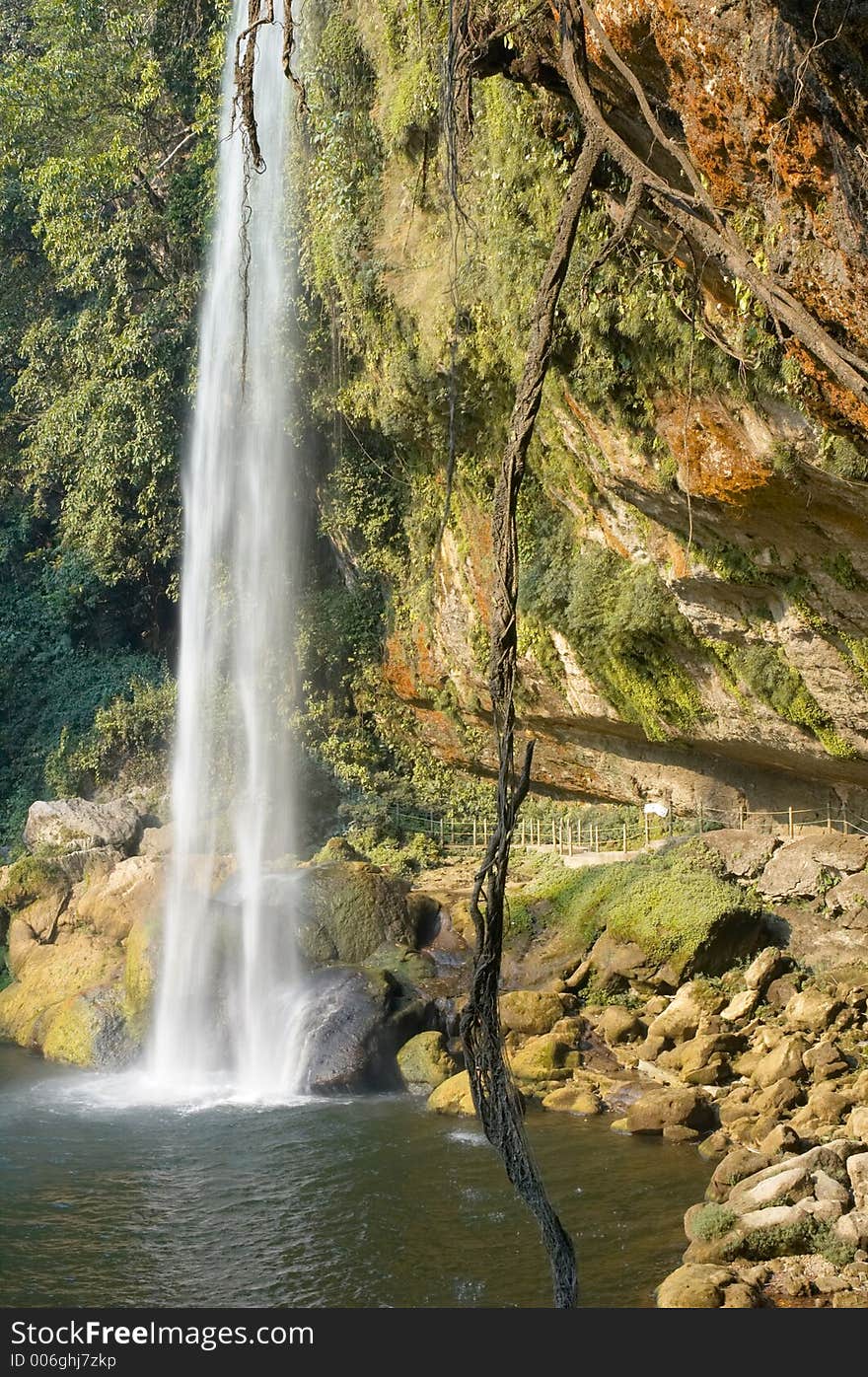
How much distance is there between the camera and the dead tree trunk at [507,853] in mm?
3004

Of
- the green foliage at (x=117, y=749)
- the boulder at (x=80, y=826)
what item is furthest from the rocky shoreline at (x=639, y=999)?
the green foliage at (x=117, y=749)

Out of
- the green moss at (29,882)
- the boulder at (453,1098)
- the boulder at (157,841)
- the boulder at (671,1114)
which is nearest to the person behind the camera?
the boulder at (671,1114)

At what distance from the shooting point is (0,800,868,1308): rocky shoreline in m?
8.45

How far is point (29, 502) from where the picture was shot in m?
24.8

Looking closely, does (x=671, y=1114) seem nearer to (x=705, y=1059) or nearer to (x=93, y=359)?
(x=705, y=1059)

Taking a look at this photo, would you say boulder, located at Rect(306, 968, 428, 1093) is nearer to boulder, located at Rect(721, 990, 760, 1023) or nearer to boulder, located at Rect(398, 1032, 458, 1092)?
boulder, located at Rect(398, 1032, 458, 1092)

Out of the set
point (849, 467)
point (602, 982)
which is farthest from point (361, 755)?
point (849, 467)

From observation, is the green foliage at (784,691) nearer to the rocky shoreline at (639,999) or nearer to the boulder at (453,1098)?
the rocky shoreline at (639,999)

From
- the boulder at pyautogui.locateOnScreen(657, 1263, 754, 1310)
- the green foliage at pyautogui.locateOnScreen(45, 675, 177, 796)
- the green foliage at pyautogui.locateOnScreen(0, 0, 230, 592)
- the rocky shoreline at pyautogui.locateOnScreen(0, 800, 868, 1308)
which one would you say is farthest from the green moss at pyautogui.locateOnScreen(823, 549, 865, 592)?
the green foliage at pyautogui.locateOnScreen(45, 675, 177, 796)

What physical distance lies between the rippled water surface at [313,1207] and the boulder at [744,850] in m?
4.93

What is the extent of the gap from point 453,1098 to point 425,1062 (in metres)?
1.00

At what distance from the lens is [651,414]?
9859mm

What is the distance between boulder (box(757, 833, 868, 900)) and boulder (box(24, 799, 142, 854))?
34.0 feet

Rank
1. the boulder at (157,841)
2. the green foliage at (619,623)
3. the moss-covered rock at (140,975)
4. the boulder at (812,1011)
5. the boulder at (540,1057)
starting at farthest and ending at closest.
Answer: the boulder at (157,841), the moss-covered rock at (140,975), the green foliage at (619,623), the boulder at (540,1057), the boulder at (812,1011)
